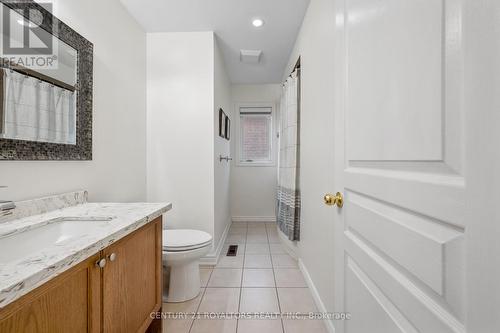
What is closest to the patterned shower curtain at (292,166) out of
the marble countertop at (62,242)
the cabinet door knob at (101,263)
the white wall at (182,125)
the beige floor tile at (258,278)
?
the beige floor tile at (258,278)

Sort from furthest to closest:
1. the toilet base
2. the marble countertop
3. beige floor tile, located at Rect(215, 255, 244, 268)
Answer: beige floor tile, located at Rect(215, 255, 244, 268)
the toilet base
the marble countertop

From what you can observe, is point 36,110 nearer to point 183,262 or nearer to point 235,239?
point 183,262

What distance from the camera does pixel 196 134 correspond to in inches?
94.3

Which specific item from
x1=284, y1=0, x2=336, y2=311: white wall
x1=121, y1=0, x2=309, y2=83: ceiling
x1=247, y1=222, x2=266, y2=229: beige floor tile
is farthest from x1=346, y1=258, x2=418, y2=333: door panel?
x1=247, y1=222, x2=266, y2=229: beige floor tile

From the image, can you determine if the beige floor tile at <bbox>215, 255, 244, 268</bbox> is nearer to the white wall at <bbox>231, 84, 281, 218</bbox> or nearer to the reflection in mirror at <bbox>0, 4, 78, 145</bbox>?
the white wall at <bbox>231, 84, 281, 218</bbox>

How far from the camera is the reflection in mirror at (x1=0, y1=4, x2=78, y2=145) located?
1040 millimetres

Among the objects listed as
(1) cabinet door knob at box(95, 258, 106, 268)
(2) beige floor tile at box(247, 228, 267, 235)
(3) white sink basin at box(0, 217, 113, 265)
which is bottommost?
(2) beige floor tile at box(247, 228, 267, 235)

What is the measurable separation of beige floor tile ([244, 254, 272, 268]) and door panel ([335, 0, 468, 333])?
158 cm

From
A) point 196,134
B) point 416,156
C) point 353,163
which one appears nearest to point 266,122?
point 196,134

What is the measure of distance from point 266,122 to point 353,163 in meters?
3.41

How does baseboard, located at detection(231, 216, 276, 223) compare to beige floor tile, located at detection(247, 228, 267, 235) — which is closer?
beige floor tile, located at detection(247, 228, 267, 235)

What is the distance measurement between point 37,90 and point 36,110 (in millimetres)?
101

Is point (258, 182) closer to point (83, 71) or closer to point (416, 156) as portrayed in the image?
point (83, 71)

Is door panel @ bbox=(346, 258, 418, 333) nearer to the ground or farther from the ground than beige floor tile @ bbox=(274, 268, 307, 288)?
farther from the ground
